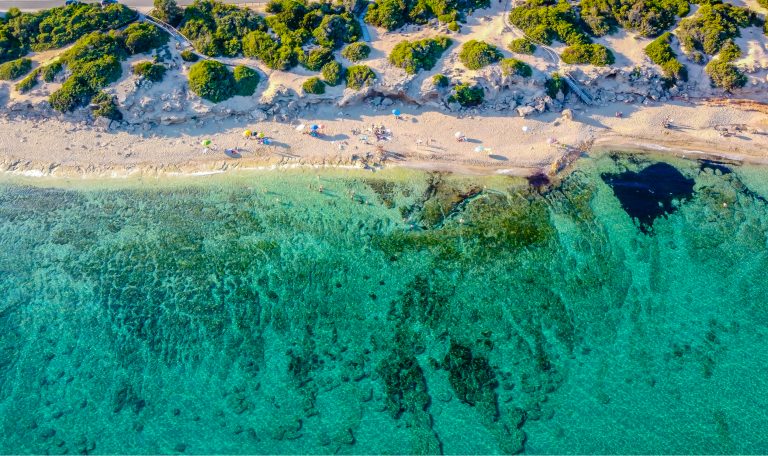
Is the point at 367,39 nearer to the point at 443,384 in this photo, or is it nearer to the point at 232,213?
the point at 232,213

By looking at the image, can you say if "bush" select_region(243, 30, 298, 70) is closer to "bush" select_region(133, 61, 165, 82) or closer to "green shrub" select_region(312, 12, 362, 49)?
"green shrub" select_region(312, 12, 362, 49)

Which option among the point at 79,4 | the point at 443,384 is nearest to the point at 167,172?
the point at 79,4

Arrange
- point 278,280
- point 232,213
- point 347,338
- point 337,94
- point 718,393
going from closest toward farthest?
point 718,393 → point 347,338 → point 278,280 → point 232,213 → point 337,94

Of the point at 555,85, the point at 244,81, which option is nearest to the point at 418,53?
the point at 555,85

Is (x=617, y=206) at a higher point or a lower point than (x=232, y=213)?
higher

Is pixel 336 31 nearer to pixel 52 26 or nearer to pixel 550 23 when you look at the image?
pixel 550 23

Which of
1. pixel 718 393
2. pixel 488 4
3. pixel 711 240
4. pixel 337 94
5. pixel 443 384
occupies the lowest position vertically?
pixel 443 384
